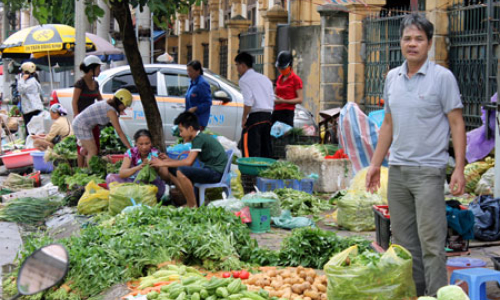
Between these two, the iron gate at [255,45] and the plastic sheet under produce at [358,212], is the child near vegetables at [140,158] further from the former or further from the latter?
the iron gate at [255,45]

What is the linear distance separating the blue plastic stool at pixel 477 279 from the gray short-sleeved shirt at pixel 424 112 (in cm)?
81

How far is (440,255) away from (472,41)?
24.7ft

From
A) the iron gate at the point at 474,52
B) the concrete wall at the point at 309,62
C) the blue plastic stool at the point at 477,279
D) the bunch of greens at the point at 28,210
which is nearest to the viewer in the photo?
the blue plastic stool at the point at 477,279

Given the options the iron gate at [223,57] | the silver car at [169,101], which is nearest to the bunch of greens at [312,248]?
the silver car at [169,101]

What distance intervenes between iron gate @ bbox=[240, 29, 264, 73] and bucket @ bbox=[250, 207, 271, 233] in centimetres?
1471

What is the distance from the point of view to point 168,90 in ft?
52.6

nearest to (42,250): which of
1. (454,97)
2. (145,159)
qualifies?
(454,97)

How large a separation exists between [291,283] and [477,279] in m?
1.40

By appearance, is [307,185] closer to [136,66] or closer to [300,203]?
[300,203]

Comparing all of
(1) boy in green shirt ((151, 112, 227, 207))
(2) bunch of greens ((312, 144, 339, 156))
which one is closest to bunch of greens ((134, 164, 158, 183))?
(1) boy in green shirt ((151, 112, 227, 207))

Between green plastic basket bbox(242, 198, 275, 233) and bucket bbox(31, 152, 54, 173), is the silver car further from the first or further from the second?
green plastic basket bbox(242, 198, 275, 233)

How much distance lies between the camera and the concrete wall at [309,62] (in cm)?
1909

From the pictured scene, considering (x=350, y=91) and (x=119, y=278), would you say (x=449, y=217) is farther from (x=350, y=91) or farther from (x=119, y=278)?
(x=350, y=91)

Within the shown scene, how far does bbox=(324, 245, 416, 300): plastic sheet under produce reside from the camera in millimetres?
5066
